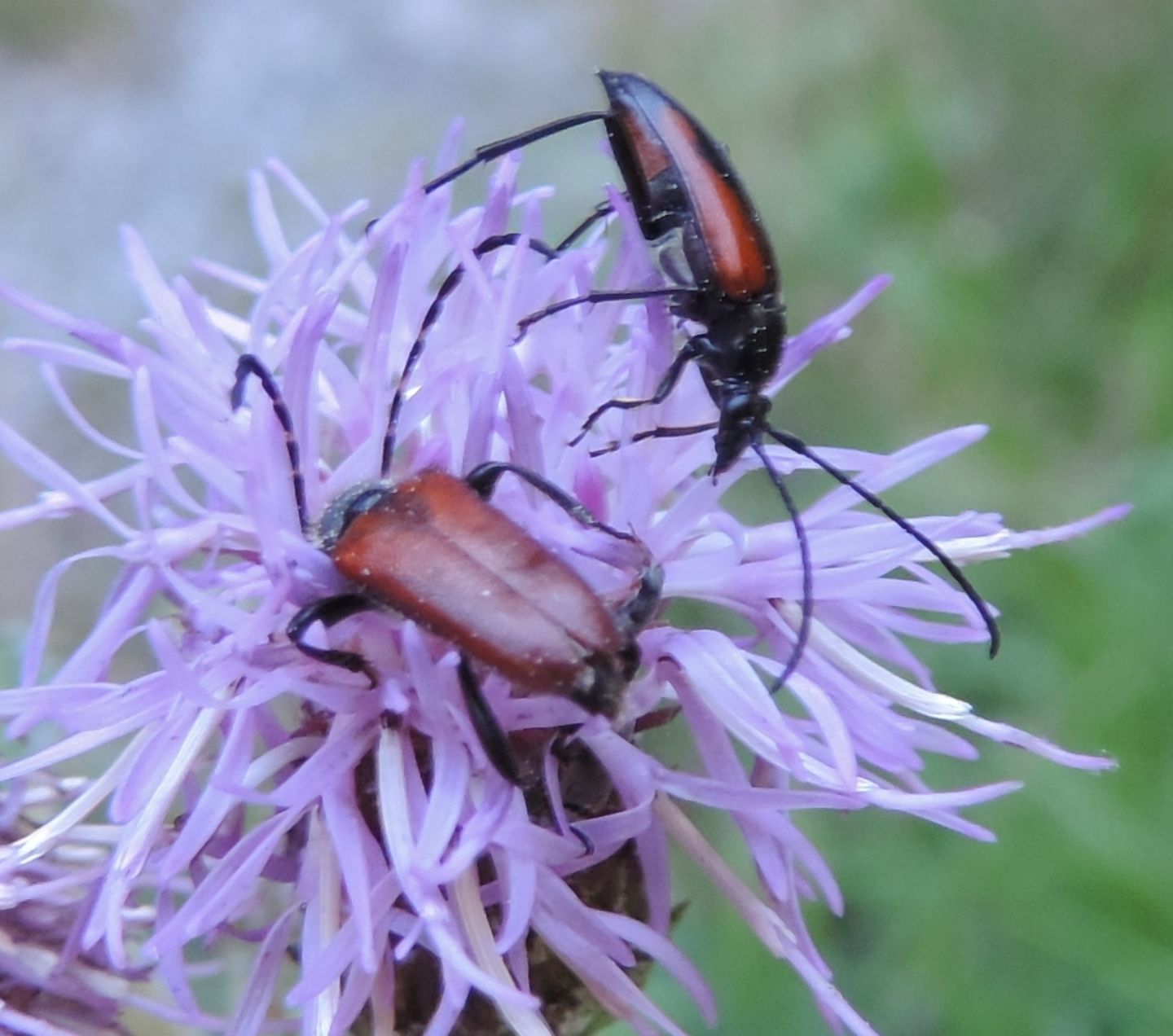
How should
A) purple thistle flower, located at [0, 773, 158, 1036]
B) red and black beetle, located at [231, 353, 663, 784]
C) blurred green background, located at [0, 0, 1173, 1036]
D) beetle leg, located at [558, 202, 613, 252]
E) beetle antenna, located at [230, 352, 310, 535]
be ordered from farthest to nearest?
blurred green background, located at [0, 0, 1173, 1036]
beetle leg, located at [558, 202, 613, 252]
purple thistle flower, located at [0, 773, 158, 1036]
beetle antenna, located at [230, 352, 310, 535]
red and black beetle, located at [231, 353, 663, 784]

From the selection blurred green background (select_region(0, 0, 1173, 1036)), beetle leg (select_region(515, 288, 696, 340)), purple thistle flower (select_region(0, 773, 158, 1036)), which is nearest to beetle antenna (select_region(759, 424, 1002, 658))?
beetle leg (select_region(515, 288, 696, 340))

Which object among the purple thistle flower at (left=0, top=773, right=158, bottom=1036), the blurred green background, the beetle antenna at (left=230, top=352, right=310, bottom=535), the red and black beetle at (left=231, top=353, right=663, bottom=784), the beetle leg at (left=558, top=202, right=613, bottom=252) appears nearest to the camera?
the red and black beetle at (left=231, top=353, right=663, bottom=784)

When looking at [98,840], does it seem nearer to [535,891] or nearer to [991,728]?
[535,891]

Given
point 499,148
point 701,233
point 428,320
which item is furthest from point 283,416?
point 701,233

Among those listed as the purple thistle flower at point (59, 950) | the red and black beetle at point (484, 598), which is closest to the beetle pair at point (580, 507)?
the red and black beetle at point (484, 598)

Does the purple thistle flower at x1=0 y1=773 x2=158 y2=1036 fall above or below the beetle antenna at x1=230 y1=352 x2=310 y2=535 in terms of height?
below

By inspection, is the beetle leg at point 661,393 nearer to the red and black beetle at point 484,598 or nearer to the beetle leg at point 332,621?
the red and black beetle at point 484,598

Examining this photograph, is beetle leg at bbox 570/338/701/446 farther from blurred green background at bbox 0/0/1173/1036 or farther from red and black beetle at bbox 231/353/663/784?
blurred green background at bbox 0/0/1173/1036

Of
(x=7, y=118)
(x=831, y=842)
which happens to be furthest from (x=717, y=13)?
(x=831, y=842)
